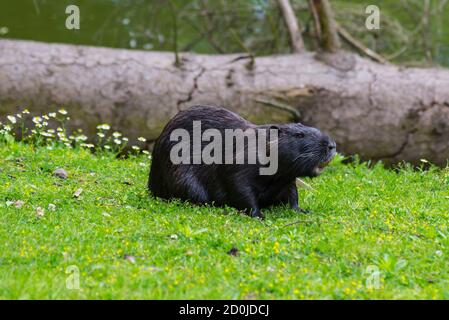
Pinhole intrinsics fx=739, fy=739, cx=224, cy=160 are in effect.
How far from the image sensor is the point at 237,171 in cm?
600

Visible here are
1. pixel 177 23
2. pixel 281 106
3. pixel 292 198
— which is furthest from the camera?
pixel 177 23

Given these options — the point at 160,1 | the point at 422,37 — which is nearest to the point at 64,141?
the point at 160,1

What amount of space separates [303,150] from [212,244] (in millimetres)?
1336

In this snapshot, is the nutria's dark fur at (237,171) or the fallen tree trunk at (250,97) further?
the fallen tree trunk at (250,97)

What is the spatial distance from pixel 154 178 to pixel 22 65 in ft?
11.9

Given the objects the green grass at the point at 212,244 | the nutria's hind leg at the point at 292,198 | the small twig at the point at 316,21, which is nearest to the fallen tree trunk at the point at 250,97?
the small twig at the point at 316,21

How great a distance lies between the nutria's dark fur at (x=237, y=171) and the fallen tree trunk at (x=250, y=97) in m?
2.85

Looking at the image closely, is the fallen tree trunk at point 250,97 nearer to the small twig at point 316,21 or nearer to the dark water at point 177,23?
the small twig at point 316,21

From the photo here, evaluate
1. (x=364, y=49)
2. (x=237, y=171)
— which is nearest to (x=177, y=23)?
(x=364, y=49)

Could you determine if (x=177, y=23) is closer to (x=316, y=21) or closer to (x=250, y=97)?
(x=316, y=21)

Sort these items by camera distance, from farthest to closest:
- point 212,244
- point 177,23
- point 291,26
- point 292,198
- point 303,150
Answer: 1. point 177,23
2. point 291,26
3. point 292,198
4. point 303,150
5. point 212,244

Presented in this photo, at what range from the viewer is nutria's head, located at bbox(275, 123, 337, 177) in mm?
5910

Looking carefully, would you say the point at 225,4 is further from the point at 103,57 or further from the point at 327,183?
the point at 327,183

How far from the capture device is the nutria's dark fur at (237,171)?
5930 millimetres
